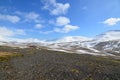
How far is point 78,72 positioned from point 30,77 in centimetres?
980

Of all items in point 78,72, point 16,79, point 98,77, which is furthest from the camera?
point 78,72

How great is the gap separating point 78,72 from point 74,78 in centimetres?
428

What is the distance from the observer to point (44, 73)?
3603 cm

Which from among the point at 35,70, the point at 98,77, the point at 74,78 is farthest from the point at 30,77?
the point at 98,77

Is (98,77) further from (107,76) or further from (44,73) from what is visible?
(44,73)

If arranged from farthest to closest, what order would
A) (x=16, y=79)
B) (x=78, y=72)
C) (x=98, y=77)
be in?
1. (x=78, y=72)
2. (x=98, y=77)
3. (x=16, y=79)

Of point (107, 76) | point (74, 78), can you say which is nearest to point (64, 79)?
point (74, 78)

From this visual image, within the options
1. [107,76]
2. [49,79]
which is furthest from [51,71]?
[107,76]

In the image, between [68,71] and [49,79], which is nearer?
[49,79]

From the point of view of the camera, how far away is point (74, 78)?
3347 cm

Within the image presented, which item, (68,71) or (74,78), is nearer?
(74,78)

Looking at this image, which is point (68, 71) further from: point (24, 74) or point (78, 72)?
point (24, 74)

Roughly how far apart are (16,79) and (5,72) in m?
5.57

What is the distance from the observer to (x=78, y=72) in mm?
37594
